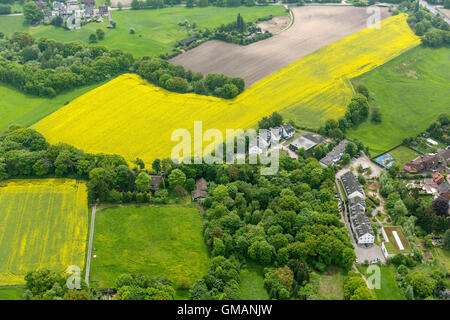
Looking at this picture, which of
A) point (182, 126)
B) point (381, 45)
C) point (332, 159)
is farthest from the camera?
point (381, 45)

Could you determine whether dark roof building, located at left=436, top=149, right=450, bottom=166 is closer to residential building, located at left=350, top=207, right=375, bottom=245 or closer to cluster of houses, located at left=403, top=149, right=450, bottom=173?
cluster of houses, located at left=403, top=149, right=450, bottom=173

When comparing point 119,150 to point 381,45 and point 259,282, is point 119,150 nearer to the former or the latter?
point 259,282

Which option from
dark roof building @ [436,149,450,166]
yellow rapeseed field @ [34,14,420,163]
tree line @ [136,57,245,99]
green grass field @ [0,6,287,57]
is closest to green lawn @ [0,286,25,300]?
yellow rapeseed field @ [34,14,420,163]

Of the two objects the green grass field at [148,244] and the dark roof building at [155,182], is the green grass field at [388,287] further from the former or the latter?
the dark roof building at [155,182]

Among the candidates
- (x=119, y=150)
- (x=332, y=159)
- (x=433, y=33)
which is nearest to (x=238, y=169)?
(x=332, y=159)

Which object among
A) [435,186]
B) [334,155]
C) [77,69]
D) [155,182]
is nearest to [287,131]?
[334,155]

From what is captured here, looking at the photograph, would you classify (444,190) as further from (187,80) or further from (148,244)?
(187,80)

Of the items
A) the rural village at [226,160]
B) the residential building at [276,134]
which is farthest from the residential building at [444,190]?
the residential building at [276,134]
